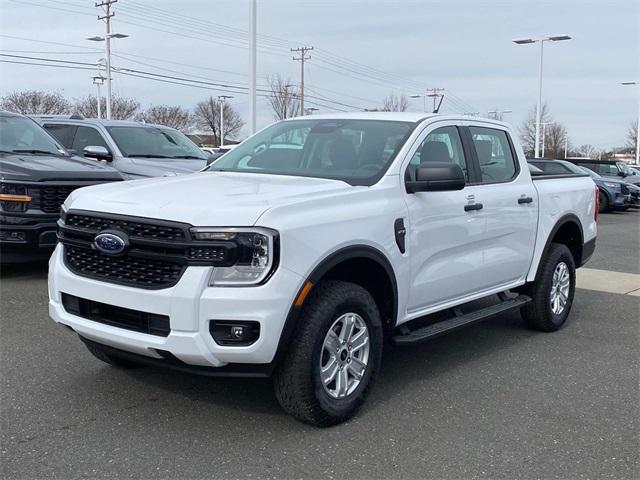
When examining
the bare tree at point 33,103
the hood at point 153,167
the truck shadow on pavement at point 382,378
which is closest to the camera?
the truck shadow on pavement at point 382,378

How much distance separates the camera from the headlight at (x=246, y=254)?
3.55 meters

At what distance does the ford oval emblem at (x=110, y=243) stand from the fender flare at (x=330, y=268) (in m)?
0.96

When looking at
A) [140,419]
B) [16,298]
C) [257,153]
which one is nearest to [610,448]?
[140,419]

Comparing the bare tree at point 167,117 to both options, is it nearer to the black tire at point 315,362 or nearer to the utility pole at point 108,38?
the utility pole at point 108,38

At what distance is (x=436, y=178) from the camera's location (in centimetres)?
447

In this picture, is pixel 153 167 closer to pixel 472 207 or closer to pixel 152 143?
pixel 152 143

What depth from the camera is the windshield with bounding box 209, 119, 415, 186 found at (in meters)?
4.75

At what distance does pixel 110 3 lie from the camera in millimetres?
43438

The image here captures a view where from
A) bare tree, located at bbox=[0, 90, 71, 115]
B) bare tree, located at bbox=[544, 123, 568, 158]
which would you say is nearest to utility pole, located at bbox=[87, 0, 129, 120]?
bare tree, located at bbox=[0, 90, 71, 115]

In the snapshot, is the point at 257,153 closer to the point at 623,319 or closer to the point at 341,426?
the point at 341,426

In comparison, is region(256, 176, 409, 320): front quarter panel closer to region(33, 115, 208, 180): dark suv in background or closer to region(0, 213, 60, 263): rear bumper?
region(0, 213, 60, 263): rear bumper

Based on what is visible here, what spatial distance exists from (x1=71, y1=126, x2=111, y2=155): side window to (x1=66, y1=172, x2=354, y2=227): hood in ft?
21.5

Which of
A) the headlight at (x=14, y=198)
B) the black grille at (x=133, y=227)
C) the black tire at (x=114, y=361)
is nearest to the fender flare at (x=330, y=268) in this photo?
the black grille at (x=133, y=227)

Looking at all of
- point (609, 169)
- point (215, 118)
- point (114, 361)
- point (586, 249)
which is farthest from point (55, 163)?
point (215, 118)
